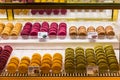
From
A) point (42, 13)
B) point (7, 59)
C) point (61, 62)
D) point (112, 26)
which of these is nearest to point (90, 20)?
point (112, 26)

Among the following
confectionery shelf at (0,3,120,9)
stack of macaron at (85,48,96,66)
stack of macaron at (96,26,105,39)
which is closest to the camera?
confectionery shelf at (0,3,120,9)

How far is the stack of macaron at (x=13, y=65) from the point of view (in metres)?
2.07

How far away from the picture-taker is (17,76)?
202cm

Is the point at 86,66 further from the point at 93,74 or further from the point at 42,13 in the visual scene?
the point at 42,13

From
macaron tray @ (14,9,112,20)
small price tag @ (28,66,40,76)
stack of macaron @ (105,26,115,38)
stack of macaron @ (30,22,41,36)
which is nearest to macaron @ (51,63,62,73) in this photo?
small price tag @ (28,66,40,76)

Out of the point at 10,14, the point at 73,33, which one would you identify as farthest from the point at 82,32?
the point at 10,14

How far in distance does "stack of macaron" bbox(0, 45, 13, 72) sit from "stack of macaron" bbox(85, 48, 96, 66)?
693mm

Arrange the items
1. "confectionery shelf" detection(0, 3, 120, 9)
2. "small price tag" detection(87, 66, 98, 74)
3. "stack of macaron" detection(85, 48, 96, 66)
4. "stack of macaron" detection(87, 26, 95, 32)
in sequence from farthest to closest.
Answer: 1. "stack of macaron" detection(87, 26, 95, 32)
2. "stack of macaron" detection(85, 48, 96, 66)
3. "small price tag" detection(87, 66, 98, 74)
4. "confectionery shelf" detection(0, 3, 120, 9)

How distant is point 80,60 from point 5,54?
685mm

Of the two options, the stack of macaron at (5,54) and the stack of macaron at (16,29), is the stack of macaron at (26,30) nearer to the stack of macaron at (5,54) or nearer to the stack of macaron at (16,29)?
the stack of macaron at (16,29)

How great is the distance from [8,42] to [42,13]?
0.65 meters

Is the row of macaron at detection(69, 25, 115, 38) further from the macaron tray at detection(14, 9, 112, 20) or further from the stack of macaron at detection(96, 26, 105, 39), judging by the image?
the macaron tray at detection(14, 9, 112, 20)

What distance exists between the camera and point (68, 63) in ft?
6.82

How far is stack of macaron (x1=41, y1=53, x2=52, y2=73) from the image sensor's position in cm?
205
